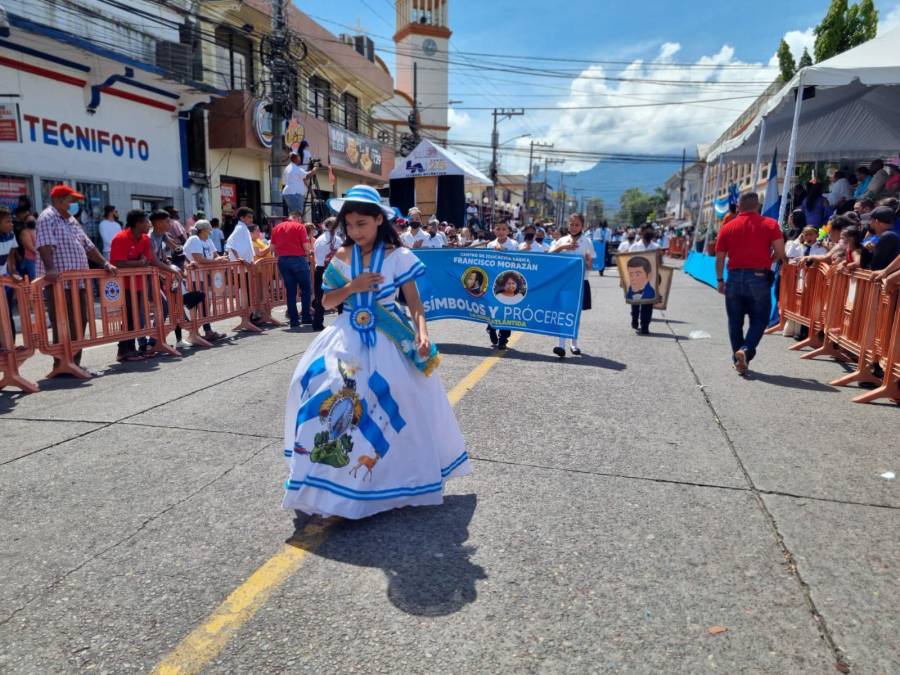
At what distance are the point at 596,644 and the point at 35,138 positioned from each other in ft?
53.5

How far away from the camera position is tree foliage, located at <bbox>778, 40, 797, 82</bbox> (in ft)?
72.2

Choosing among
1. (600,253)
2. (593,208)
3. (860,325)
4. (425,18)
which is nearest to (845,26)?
(600,253)

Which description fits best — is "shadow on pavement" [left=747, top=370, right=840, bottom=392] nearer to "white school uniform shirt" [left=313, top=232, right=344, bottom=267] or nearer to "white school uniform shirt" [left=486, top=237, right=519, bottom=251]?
"white school uniform shirt" [left=486, top=237, right=519, bottom=251]

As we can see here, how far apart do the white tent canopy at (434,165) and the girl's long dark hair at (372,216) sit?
16.3 metres

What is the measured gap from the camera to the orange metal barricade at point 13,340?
6.00m

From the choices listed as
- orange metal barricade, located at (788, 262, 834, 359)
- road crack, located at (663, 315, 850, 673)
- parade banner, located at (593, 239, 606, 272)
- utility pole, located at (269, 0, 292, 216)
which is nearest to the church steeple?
parade banner, located at (593, 239, 606, 272)

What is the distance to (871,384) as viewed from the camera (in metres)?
6.49

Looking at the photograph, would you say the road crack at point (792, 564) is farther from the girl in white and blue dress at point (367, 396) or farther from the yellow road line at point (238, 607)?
the yellow road line at point (238, 607)

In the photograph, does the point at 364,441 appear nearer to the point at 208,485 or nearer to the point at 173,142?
the point at 208,485

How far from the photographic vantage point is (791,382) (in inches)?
261

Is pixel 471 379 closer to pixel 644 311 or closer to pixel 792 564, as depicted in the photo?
pixel 792 564

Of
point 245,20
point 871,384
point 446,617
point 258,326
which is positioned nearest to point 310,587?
point 446,617

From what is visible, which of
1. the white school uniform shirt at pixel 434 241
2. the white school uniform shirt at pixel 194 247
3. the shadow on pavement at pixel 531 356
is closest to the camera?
the shadow on pavement at pixel 531 356

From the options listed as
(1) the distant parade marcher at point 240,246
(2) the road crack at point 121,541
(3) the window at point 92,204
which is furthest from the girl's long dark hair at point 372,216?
(3) the window at point 92,204
